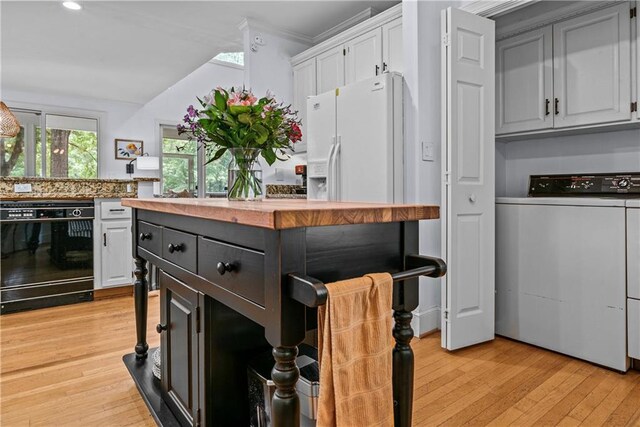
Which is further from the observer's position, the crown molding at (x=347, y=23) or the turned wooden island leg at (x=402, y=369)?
the crown molding at (x=347, y=23)

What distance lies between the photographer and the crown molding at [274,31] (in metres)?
3.84

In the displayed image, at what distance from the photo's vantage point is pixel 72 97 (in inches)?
254

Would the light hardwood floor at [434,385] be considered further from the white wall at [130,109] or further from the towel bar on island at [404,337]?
the white wall at [130,109]

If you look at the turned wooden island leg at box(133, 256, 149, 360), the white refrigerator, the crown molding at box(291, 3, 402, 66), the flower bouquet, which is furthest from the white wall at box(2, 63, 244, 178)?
the flower bouquet

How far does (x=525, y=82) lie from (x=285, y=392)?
9.46ft

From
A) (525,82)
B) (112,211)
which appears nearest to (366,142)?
(525,82)

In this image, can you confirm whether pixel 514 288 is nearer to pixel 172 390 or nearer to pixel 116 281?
pixel 172 390

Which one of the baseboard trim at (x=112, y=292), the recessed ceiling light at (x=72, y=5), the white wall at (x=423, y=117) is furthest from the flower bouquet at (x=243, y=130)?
the recessed ceiling light at (x=72, y=5)

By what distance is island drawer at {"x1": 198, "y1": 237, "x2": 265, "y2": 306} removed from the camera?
3.07 feet

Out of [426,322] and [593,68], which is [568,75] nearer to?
[593,68]

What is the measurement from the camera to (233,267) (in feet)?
3.38

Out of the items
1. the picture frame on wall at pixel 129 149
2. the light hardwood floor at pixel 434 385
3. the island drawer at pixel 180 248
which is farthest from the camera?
the picture frame on wall at pixel 129 149

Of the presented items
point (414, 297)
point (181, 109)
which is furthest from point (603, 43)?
point (181, 109)

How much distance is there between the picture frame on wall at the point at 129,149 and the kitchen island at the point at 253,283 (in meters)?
5.87
